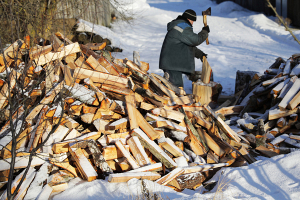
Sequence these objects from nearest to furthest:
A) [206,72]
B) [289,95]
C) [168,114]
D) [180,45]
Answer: [168,114] < [289,95] < [180,45] < [206,72]

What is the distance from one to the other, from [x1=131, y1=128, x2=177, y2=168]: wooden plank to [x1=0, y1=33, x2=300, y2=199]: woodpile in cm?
1

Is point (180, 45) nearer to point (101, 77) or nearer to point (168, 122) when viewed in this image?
point (101, 77)

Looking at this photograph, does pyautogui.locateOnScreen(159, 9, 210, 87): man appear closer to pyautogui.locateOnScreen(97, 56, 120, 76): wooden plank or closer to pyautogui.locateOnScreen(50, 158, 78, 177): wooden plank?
pyautogui.locateOnScreen(97, 56, 120, 76): wooden plank

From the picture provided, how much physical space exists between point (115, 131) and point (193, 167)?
44.5 inches

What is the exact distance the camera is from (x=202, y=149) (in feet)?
12.1

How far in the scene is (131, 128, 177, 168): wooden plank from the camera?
3180 mm

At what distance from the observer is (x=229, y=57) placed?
32.5ft

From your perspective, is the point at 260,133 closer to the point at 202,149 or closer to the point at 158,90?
the point at 202,149

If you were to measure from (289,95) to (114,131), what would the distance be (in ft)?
11.3

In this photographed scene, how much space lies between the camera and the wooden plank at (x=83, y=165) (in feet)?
9.28

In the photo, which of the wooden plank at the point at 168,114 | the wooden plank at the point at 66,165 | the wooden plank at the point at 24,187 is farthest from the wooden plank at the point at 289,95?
the wooden plank at the point at 24,187

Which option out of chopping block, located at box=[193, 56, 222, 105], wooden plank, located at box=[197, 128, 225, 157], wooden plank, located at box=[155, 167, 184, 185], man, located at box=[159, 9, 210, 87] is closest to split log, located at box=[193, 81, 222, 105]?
chopping block, located at box=[193, 56, 222, 105]

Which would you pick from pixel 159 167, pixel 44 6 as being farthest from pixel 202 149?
pixel 44 6

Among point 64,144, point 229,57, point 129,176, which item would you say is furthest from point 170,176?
point 229,57
